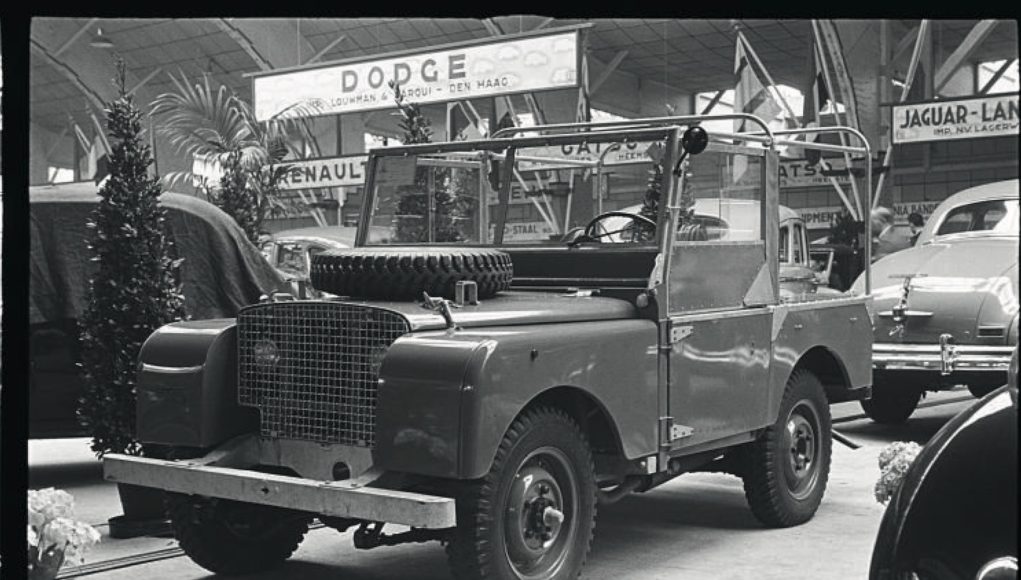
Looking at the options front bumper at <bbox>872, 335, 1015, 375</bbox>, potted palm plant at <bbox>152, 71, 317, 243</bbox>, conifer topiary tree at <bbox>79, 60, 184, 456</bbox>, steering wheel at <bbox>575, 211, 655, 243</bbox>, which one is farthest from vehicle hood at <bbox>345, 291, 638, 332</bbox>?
potted palm plant at <bbox>152, 71, 317, 243</bbox>

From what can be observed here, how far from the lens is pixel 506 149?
258 inches

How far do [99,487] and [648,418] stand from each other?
4.50 metres

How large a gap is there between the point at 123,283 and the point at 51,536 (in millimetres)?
2634

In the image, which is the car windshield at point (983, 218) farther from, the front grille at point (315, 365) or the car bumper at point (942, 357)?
the front grille at point (315, 365)

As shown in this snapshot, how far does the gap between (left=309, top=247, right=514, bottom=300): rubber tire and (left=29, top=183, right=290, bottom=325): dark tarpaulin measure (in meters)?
2.96

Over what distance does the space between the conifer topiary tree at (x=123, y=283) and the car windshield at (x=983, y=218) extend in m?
7.66

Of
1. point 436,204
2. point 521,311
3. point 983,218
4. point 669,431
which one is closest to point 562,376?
point 521,311

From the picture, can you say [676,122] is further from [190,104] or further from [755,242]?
[190,104]

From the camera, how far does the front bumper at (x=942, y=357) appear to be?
952 centimetres

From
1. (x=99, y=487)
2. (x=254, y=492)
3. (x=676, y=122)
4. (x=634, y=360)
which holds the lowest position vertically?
(x=99, y=487)

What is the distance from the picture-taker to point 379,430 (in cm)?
460

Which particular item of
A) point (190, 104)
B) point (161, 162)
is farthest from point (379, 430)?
point (161, 162)

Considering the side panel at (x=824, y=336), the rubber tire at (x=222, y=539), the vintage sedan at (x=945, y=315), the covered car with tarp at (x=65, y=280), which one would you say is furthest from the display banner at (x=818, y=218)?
the rubber tire at (x=222, y=539)

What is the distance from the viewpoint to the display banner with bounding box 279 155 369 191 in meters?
18.7
